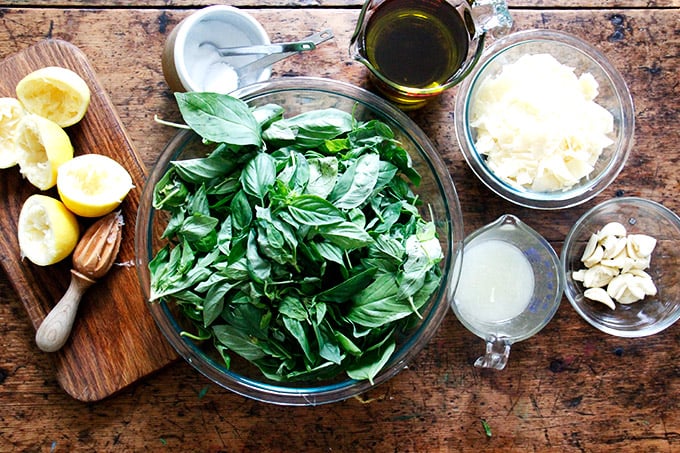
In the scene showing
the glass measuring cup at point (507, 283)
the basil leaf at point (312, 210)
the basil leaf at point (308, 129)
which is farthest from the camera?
the glass measuring cup at point (507, 283)

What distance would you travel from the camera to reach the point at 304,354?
1.17 m

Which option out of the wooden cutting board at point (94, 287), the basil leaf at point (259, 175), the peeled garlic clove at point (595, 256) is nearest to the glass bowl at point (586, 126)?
the peeled garlic clove at point (595, 256)

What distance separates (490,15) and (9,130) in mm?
997

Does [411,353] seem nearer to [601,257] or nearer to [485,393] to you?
[485,393]

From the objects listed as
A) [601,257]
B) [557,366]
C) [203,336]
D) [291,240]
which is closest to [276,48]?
[291,240]

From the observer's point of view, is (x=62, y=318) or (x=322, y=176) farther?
(x=62, y=318)

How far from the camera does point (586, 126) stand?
4.39 feet

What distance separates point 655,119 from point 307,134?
84 cm

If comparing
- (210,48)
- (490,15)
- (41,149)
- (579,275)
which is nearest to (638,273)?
(579,275)

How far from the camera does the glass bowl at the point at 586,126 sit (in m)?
1.35

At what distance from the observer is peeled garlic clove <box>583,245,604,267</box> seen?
1.41m

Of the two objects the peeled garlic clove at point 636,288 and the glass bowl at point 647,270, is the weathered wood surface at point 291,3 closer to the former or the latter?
the glass bowl at point 647,270

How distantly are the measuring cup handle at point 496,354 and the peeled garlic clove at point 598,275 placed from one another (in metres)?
0.24

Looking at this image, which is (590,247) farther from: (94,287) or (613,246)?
(94,287)
